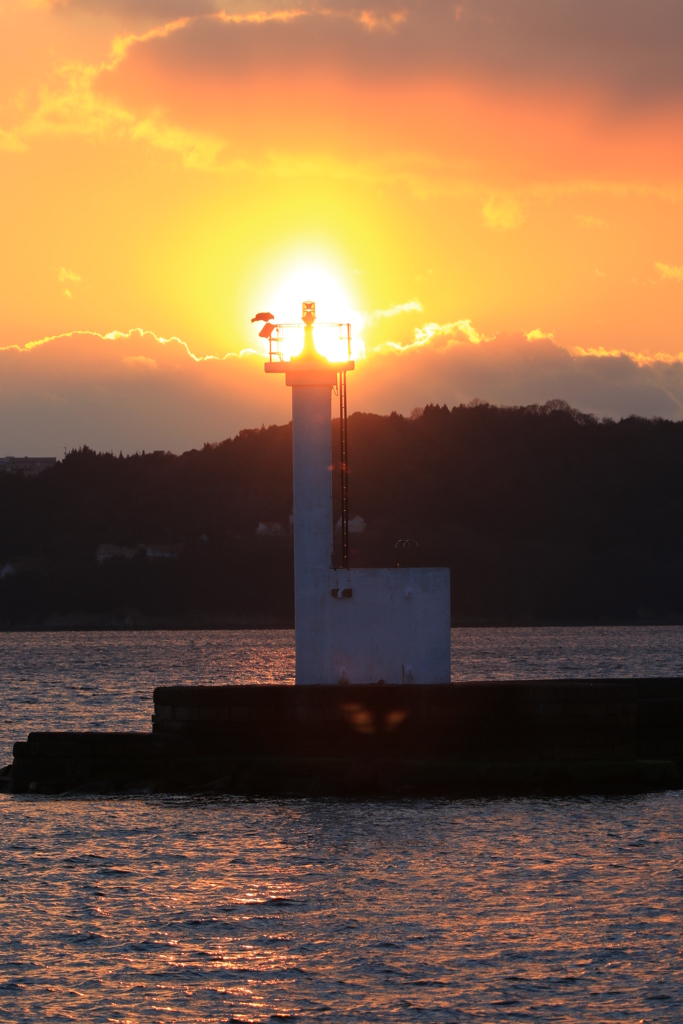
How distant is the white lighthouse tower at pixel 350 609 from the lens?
22.1m

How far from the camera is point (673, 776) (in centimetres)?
2316

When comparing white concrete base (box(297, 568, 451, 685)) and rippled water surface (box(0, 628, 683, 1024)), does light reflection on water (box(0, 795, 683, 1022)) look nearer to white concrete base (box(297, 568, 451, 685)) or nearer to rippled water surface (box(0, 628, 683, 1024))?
rippled water surface (box(0, 628, 683, 1024))

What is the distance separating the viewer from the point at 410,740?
72.4ft

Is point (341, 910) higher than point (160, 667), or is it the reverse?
point (341, 910)

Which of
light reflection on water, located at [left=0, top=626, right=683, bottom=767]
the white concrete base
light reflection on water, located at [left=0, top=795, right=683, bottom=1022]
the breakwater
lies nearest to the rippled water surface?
light reflection on water, located at [left=0, top=795, right=683, bottom=1022]

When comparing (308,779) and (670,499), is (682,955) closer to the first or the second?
(308,779)

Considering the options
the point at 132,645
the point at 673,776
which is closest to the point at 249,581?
the point at 132,645

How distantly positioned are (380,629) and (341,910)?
6.56m

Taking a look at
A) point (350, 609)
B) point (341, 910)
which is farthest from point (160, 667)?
point (341, 910)

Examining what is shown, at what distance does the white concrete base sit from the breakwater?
0.53 meters

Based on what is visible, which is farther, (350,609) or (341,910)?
→ (350,609)

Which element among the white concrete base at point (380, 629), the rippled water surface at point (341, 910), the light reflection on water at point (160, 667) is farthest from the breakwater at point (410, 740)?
the light reflection on water at point (160, 667)

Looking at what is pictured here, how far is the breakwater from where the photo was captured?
71.6 ft

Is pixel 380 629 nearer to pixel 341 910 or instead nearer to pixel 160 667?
pixel 341 910
